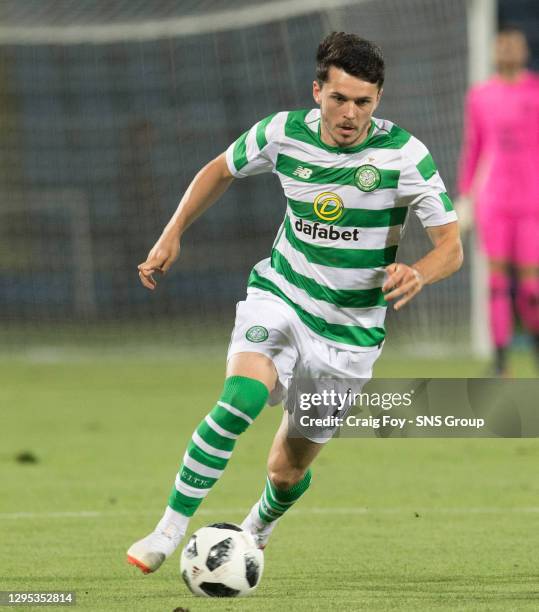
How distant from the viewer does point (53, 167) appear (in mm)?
18812

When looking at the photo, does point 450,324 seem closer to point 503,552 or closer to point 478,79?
point 478,79

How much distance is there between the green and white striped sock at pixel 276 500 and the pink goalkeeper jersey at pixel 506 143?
6839 millimetres

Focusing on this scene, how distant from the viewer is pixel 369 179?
5000mm

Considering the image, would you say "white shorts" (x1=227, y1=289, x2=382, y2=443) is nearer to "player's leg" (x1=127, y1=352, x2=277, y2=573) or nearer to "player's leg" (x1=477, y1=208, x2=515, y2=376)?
"player's leg" (x1=127, y1=352, x2=277, y2=573)

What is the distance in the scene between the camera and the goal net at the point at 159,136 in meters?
15.3

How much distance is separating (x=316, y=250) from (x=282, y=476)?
0.80m

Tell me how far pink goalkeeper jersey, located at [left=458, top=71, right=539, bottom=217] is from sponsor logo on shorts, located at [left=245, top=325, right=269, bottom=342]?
7081 mm

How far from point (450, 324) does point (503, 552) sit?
419 inches

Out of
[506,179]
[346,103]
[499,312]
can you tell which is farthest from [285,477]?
[506,179]

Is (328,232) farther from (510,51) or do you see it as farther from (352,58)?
(510,51)

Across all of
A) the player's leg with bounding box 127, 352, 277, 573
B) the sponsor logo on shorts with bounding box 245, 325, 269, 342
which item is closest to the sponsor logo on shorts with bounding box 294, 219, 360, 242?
the sponsor logo on shorts with bounding box 245, 325, 269, 342

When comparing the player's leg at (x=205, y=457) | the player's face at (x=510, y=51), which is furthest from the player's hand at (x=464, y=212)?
the player's leg at (x=205, y=457)

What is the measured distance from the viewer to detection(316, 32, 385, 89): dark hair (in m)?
4.86

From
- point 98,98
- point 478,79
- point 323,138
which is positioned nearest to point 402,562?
point 323,138
